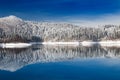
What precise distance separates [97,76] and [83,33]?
150282 mm

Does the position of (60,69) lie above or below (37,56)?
above

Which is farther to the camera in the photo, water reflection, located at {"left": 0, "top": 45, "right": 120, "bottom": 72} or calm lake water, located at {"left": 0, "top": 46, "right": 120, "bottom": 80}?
water reflection, located at {"left": 0, "top": 45, "right": 120, "bottom": 72}

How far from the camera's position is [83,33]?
17188 cm

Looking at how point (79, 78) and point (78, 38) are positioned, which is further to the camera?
point (78, 38)

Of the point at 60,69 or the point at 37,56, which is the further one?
the point at 37,56

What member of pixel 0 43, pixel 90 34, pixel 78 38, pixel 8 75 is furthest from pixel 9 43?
pixel 8 75

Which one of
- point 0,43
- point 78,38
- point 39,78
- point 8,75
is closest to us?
point 39,78

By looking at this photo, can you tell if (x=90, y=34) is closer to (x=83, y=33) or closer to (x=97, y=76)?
(x=83, y=33)

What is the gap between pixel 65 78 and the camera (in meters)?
21.1

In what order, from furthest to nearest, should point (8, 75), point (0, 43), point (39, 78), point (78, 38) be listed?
point (78, 38), point (0, 43), point (8, 75), point (39, 78)

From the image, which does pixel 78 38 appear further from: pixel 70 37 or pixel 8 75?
pixel 8 75

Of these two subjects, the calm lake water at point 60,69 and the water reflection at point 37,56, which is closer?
the calm lake water at point 60,69

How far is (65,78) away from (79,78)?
3.33 feet

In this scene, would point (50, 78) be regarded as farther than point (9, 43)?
No
